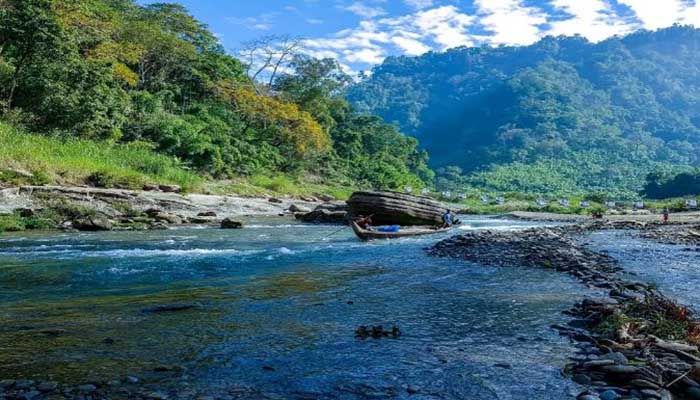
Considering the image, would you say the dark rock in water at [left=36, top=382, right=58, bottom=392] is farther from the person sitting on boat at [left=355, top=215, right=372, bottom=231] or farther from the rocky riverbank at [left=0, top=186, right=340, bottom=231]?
the rocky riverbank at [left=0, top=186, right=340, bottom=231]

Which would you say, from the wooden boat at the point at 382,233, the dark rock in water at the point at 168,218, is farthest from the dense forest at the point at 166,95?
the wooden boat at the point at 382,233

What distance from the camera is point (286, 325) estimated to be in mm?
8867

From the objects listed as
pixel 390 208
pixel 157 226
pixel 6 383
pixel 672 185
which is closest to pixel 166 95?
pixel 157 226

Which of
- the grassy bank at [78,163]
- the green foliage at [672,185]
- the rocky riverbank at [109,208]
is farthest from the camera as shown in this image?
the green foliage at [672,185]

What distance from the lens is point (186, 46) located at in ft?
172

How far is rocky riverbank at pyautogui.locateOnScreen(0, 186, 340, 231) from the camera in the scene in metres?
24.8

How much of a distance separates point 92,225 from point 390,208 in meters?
14.2

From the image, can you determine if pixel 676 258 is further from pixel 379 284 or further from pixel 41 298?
pixel 41 298

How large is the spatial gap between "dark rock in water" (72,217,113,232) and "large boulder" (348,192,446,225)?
11827mm

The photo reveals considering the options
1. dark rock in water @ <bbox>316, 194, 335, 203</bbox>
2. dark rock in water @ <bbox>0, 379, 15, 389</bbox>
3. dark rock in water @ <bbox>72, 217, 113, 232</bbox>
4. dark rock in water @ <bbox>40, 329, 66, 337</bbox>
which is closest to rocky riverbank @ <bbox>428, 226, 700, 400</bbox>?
dark rock in water @ <bbox>0, 379, 15, 389</bbox>

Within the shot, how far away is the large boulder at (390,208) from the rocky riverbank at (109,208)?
721cm

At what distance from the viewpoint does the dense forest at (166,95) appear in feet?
111

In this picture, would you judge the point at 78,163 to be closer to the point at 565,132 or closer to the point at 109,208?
the point at 109,208

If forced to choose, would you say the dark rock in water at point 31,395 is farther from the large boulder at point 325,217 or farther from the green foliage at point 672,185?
the green foliage at point 672,185
